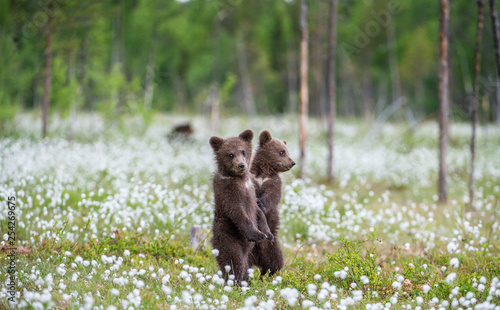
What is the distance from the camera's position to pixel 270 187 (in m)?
5.75

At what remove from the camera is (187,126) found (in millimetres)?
21047

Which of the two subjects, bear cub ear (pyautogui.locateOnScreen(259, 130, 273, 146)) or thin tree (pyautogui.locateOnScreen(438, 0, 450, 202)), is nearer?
bear cub ear (pyautogui.locateOnScreen(259, 130, 273, 146))

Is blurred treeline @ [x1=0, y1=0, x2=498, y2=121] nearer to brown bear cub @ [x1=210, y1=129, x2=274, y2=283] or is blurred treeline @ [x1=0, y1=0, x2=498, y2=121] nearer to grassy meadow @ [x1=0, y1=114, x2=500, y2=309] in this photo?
grassy meadow @ [x1=0, y1=114, x2=500, y2=309]

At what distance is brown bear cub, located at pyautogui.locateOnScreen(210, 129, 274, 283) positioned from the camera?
507 cm

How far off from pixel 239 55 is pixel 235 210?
91.4 ft

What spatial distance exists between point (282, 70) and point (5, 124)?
80.5 ft

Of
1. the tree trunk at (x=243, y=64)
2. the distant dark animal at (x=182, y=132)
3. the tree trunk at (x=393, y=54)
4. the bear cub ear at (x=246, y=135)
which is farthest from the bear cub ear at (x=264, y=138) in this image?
the tree trunk at (x=393, y=54)

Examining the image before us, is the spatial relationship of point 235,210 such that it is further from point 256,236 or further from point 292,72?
point 292,72

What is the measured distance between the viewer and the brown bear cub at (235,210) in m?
5.07

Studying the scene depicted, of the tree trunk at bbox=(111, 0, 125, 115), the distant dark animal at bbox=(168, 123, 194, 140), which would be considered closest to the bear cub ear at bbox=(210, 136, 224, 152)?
the distant dark animal at bbox=(168, 123, 194, 140)

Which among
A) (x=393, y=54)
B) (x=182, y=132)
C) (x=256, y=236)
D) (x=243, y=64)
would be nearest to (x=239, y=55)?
(x=243, y=64)

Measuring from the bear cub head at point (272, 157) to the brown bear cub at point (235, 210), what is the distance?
0.43 meters

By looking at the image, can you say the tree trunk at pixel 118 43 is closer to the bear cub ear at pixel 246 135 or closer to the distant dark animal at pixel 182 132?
the distant dark animal at pixel 182 132

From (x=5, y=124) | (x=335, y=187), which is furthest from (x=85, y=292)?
(x=5, y=124)
